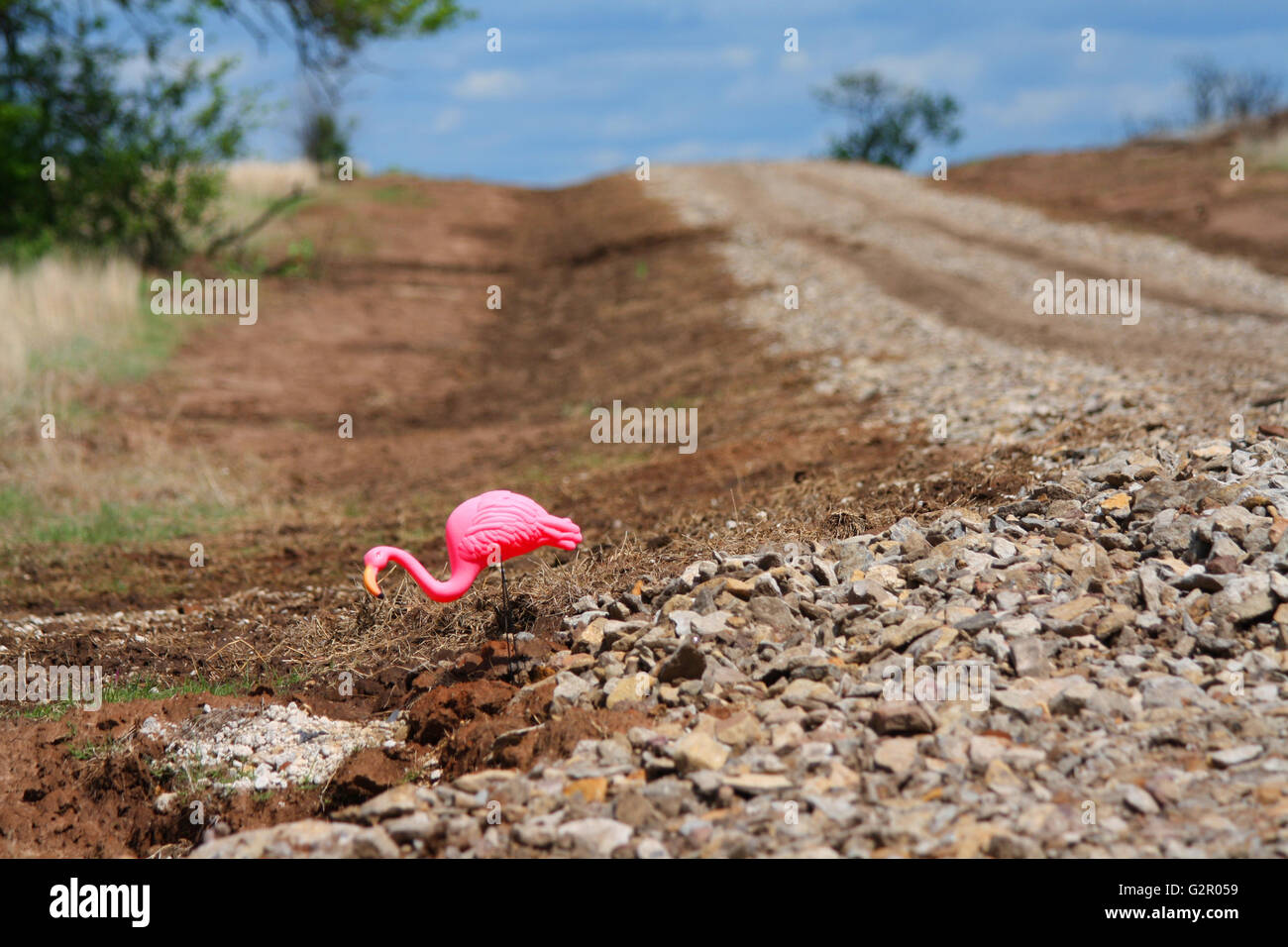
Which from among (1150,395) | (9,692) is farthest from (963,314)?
(9,692)

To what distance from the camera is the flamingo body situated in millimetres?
5246

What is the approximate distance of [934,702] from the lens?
15.0 feet

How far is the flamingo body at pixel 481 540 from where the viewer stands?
5.25 metres

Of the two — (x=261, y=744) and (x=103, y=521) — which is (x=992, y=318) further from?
(x=261, y=744)

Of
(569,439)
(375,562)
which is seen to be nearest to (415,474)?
(569,439)

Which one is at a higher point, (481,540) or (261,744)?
(481,540)

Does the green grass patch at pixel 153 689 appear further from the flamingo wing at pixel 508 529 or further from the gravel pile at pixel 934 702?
the gravel pile at pixel 934 702

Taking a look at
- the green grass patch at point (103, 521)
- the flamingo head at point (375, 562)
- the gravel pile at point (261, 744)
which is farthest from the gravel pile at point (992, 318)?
the green grass patch at point (103, 521)

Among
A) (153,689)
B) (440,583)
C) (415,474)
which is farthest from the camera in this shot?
(415,474)

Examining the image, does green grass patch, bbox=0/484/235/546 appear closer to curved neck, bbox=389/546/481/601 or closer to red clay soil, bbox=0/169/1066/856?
red clay soil, bbox=0/169/1066/856

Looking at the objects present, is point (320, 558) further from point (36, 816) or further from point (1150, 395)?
point (1150, 395)

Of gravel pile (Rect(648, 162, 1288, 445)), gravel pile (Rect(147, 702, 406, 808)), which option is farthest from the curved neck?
gravel pile (Rect(648, 162, 1288, 445))

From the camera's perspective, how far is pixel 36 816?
16.2ft

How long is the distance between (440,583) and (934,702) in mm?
2361
